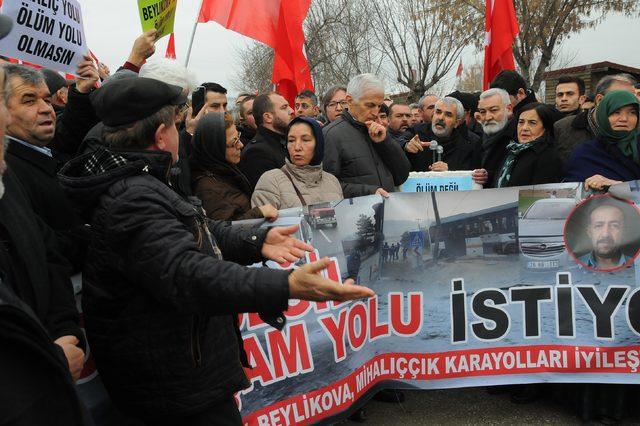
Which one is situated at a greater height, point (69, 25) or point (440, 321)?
point (69, 25)

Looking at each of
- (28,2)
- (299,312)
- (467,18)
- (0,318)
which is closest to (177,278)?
(0,318)

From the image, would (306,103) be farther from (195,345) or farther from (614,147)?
(195,345)

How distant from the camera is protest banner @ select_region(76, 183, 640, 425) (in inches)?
145

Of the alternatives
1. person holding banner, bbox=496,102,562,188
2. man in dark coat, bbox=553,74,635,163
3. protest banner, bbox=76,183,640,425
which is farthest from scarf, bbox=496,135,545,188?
protest banner, bbox=76,183,640,425

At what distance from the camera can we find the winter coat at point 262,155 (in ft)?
14.9

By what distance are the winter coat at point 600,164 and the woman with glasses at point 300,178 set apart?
5.37 ft

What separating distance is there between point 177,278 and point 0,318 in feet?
2.29

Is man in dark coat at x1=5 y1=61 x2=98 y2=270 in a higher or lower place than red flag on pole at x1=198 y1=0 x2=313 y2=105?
lower

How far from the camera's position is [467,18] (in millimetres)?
22484

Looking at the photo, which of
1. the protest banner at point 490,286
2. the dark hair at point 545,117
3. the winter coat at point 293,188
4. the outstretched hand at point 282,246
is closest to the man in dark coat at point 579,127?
the dark hair at point 545,117

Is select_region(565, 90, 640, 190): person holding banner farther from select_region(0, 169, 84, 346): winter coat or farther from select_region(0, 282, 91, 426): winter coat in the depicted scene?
select_region(0, 282, 91, 426): winter coat

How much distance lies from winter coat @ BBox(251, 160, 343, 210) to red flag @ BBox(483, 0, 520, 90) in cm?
389

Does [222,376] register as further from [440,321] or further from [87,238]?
[440,321]

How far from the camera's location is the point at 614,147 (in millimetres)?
4070
